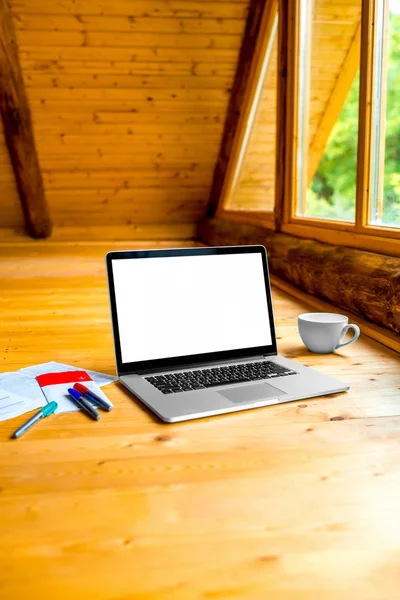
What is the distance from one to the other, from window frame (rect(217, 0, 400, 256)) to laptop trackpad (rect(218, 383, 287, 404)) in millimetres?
1068

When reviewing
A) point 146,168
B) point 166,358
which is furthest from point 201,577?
point 146,168

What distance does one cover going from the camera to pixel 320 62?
3271 millimetres

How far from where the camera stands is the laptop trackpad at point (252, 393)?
1.09 metres

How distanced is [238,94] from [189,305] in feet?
11.4

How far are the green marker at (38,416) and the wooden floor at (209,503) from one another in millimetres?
12

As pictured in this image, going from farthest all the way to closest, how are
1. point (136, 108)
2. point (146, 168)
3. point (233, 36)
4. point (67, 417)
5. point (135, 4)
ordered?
point (146, 168) < point (136, 108) < point (233, 36) < point (135, 4) < point (67, 417)

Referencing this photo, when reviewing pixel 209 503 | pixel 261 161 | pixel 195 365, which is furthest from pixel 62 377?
pixel 261 161

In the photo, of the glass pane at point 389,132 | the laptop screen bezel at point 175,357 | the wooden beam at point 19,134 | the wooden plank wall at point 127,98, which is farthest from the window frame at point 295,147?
the wooden beam at point 19,134

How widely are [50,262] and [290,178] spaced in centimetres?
180

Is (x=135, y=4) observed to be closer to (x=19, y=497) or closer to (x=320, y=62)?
(x=320, y=62)

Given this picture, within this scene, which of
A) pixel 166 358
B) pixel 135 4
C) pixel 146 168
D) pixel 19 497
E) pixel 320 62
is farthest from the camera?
pixel 146 168

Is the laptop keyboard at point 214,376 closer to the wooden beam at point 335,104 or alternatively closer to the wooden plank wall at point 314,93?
the wooden beam at point 335,104

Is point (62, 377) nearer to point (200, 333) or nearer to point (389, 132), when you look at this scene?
point (200, 333)

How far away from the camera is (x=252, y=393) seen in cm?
111
